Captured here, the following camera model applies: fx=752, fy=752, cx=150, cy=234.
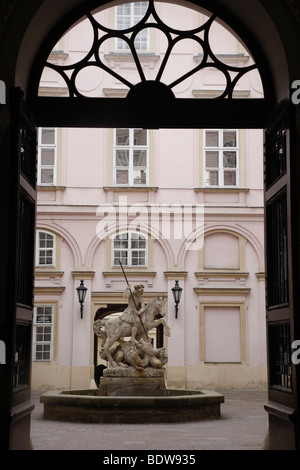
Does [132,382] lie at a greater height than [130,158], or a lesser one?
lesser

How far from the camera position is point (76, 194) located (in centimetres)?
2139

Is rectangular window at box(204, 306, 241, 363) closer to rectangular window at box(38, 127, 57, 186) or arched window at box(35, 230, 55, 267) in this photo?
arched window at box(35, 230, 55, 267)

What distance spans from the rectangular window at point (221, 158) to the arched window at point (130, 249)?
253 centimetres

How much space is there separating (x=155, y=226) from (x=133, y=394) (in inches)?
337

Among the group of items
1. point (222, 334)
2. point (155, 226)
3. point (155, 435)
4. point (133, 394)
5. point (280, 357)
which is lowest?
point (155, 435)

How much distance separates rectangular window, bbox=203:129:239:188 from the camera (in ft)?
71.2

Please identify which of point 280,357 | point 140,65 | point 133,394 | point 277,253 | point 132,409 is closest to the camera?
point 280,357

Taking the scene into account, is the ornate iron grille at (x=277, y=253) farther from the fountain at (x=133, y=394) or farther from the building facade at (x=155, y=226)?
the building facade at (x=155, y=226)

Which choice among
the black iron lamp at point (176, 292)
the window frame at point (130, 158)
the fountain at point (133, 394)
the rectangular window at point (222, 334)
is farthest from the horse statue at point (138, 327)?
the window frame at point (130, 158)

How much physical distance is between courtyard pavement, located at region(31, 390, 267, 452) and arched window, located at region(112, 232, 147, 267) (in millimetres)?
8371

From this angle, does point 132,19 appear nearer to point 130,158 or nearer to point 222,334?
point 130,158

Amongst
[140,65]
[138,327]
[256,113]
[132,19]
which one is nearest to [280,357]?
[256,113]

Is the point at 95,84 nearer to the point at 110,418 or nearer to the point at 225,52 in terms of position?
the point at 225,52

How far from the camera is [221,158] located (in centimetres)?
2173
